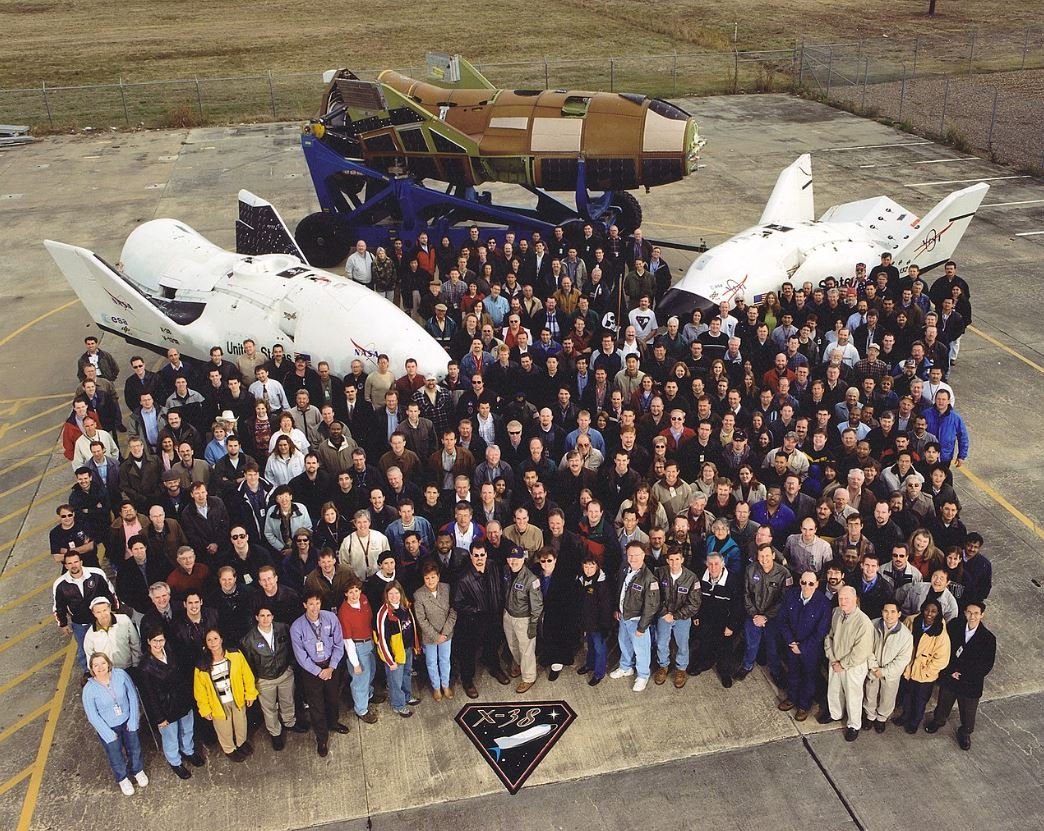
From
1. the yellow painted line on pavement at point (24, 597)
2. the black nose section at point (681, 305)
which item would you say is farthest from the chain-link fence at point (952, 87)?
the yellow painted line on pavement at point (24, 597)

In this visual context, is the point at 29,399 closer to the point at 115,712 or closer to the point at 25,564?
the point at 25,564

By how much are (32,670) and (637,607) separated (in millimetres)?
6120

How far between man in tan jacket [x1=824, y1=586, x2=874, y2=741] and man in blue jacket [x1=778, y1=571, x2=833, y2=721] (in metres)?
0.11

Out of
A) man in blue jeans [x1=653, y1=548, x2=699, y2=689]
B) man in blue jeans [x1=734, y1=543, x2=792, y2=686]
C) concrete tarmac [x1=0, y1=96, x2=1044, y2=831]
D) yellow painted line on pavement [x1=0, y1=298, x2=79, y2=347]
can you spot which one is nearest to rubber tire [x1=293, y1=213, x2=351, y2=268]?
yellow painted line on pavement [x1=0, y1=298, x2=79, y2=347]

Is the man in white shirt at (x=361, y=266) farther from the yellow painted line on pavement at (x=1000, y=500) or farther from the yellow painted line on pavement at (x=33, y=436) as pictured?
the yellow painted line on pavement at (x=1000, y=500)

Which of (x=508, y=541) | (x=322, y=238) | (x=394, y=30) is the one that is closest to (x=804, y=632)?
(x=508, y=541)

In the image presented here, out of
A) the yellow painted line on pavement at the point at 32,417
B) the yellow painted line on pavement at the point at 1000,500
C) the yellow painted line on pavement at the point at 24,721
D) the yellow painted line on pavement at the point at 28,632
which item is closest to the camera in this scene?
the yellow painted line on pavement at the point at 24,721

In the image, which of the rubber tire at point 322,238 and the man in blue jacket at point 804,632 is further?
the rubber tire at point 322,238

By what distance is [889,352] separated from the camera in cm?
1190

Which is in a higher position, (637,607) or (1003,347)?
(1003,347)

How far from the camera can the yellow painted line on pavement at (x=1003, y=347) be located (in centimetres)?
1459

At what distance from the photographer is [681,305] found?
14.1 meters

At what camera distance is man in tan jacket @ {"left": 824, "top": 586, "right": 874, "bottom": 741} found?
7332 millimetres

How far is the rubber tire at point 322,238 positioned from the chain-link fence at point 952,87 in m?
19.5
